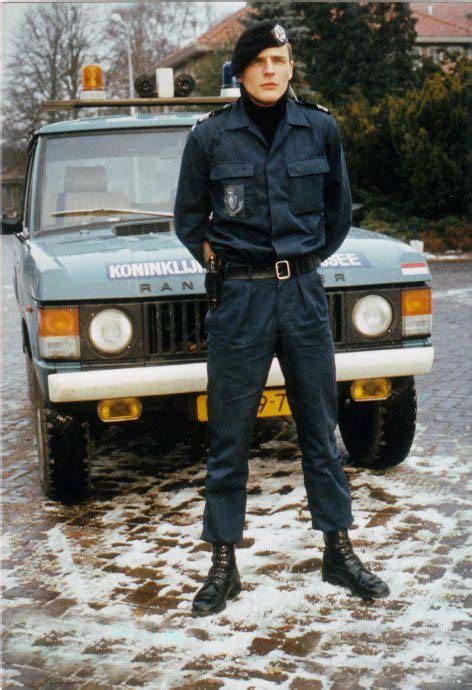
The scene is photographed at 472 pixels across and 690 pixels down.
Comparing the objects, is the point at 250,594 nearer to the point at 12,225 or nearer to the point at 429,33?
the point at 12,225

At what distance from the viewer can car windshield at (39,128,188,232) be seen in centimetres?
555

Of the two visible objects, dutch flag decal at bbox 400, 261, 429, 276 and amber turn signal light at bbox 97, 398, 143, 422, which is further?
dutch flag decal at bbox 400, 261, 429, 276

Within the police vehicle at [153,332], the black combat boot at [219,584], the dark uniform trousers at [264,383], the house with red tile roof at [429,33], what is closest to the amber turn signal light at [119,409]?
the police vehicle at [153,332]

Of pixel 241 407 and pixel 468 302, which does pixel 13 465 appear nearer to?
pixel 241 407

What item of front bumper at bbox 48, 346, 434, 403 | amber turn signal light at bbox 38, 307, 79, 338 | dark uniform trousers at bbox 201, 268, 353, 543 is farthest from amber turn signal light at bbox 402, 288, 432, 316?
amber turn signal light at bbox 38, 307, 79, 338

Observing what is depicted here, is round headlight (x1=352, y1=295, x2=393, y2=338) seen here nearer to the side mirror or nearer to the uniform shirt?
the uniform shirt

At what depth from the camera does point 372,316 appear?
15.4 feet

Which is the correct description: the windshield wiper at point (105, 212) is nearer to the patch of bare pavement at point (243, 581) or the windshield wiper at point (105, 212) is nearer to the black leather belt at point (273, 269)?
the patch of bare pavement at point (243, 581)

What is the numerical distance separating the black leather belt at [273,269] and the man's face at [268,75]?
23.2 inches

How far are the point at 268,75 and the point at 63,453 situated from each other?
7.12 feet

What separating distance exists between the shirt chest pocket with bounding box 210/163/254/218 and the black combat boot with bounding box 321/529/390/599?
1.31m

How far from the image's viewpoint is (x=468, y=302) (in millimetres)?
12930

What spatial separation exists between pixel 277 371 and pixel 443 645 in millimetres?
1657

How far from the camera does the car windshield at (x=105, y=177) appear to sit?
5.55 meters
